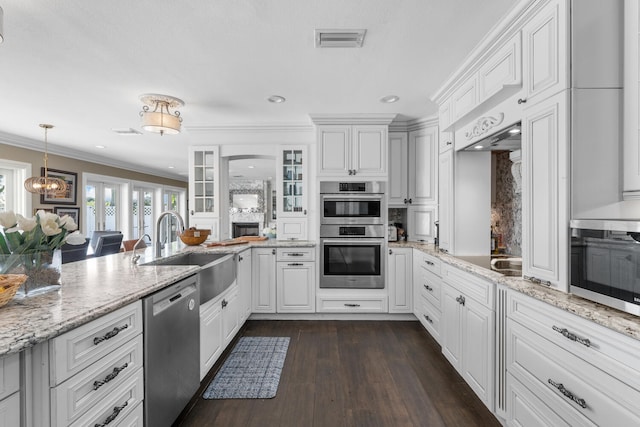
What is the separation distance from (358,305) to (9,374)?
297 centimetres

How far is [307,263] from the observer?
3.48m

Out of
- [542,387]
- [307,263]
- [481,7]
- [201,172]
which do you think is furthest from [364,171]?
[542,387]

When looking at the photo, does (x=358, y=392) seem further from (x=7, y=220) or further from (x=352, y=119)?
(x=352, y=119)

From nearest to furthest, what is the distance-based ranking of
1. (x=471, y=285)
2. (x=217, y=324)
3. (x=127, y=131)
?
(x=471, y=285)
(x=217, y=324)
(x=127, y=131)

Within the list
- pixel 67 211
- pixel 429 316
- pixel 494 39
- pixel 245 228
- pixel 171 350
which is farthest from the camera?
pixel 245 228

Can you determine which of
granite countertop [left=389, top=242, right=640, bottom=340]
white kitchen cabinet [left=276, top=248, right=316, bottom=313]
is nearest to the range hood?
granite countertop [left=389, top=242, right=640, bottom=340]

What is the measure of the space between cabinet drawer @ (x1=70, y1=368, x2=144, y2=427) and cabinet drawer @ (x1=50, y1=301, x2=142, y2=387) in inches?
7.1

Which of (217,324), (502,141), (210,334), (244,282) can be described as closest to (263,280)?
(244,282)

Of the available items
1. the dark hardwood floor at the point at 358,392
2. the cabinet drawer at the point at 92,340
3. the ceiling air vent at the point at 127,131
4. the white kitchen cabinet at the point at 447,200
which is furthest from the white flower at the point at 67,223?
the ceiling air vent at the point at 127,131

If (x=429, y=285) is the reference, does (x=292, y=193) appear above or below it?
above

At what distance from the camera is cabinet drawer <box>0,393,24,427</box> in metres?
0.83

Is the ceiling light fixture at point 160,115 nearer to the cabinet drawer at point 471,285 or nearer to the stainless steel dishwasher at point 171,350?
the stainless steel dishwasher at point 171,350

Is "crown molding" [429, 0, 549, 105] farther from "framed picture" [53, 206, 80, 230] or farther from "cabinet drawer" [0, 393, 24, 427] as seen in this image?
"framed picture" [53, 206, 80, 230]

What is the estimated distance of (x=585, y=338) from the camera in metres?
1.13
